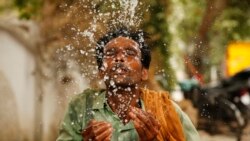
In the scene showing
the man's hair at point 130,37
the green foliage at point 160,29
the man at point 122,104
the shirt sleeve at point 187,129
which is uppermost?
the green foliage at point 160,29

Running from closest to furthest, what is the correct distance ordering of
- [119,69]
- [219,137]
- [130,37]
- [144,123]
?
[144,123]
[119,69]
[130,37]
[219,137]

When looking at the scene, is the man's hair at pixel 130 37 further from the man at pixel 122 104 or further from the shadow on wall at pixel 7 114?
the shadow on wall at pixel 7 114

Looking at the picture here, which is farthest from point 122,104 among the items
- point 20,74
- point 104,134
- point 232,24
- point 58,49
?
point 232,24

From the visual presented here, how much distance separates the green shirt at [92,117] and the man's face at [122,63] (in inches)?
4.5

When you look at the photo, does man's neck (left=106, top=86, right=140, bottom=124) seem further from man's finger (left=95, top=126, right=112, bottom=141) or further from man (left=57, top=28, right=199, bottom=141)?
man's finger (left=95, top=126, right=112, bottom=141)

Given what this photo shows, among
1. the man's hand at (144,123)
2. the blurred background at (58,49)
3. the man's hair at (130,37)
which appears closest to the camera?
the man's hand at (144,123)

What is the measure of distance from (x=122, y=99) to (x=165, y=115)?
0.63ft

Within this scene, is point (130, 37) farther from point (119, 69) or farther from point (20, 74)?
point (20, 74)

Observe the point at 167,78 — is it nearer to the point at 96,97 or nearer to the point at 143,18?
the point at 143,18

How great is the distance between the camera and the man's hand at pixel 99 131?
2.39 metres

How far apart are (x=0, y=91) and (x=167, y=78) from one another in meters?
2.23

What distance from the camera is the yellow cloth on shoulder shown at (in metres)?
2.53

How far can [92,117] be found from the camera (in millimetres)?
2617

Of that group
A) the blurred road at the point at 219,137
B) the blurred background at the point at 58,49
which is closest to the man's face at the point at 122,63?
the blurred background at the point at 58,49
